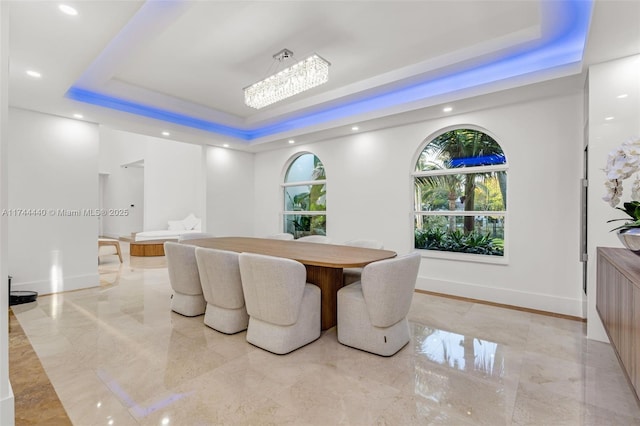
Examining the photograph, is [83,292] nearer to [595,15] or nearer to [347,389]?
[347,389]

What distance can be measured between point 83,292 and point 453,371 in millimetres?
4847

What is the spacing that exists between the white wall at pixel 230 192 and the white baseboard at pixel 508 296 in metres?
3.92

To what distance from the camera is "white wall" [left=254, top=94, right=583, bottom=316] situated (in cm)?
342

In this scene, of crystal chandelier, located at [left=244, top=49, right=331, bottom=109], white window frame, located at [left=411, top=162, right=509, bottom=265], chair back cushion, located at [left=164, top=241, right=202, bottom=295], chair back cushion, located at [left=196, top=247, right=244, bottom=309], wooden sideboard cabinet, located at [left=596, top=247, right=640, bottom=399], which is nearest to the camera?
wooden sideboard cabinet, located at [left=596, top=247, right=640, bottom=399]

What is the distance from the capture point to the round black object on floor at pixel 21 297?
3.68 m

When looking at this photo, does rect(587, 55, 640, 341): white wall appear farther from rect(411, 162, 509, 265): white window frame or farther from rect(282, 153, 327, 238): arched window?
rect(282, 153, 327, 238): arched window

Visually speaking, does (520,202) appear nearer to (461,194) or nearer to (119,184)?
(461,194)

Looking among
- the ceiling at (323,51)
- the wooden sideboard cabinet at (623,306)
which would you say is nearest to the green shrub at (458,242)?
the ceiling at (323,51)

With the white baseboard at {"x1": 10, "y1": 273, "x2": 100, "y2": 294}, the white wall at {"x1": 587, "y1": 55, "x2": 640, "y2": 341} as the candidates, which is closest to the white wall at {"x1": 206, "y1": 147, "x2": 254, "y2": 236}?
→ the white baseboard at {"x1": 10, "y1": 273, "x2": 100, "y2": 294}

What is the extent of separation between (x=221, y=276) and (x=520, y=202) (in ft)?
11.8

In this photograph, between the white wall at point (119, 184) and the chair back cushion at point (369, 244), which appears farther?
the white wall at point (119, 184)

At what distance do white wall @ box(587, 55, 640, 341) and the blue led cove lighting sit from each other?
1.10ft

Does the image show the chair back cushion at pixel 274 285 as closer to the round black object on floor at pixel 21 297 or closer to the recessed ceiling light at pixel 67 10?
the recessed ceiling light at pixel 67 10

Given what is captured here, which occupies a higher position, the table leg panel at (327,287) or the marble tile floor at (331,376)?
the table leg panel at (327,287)
